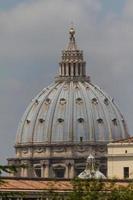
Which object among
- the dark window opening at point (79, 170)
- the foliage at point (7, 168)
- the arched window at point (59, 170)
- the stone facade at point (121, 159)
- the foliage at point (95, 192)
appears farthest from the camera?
the arched window at point (59, 170)

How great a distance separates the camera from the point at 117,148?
121750mm

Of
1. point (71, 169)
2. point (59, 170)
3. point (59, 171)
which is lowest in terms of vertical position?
point (71, 169)

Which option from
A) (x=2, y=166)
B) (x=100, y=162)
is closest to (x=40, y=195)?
(x=2, y=166)

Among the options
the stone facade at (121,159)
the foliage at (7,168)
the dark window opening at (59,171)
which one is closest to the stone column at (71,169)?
the dark window opening at (59,171)

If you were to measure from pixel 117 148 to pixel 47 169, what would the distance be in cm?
7616

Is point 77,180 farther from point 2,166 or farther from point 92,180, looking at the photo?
point 2,166

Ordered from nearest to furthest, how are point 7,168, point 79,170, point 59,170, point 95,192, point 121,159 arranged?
point 7,168 < point 95,192 < point 121,159 < point 79,170 < point 59,170

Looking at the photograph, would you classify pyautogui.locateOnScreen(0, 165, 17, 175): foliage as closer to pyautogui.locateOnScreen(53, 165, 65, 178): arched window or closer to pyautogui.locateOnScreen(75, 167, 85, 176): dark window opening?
pyautogui.locateOnScreen(75, 167, 85, 176): dark window opening

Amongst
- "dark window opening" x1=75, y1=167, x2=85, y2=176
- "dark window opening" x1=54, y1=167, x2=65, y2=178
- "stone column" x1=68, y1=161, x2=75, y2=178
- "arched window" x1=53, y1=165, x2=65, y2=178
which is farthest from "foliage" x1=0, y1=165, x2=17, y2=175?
"arched window" x1=53, y1=165, x2=65, y2=178

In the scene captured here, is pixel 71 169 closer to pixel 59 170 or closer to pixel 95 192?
pixel 59 170

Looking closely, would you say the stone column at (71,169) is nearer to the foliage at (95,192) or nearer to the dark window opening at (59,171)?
A: the dark window opening at (59,171)

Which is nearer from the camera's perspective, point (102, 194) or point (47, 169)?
point (102, 194)

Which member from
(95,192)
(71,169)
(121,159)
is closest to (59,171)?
(71,169)

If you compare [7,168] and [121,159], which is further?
[121,159]
